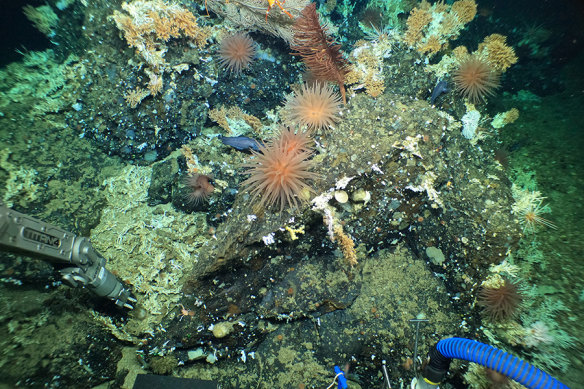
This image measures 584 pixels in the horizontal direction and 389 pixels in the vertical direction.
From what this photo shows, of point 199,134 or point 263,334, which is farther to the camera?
point 199,134

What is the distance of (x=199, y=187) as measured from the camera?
3.56 m

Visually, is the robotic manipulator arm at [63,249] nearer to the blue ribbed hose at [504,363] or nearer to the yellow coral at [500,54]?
the blue ribbed hose at [504,363]

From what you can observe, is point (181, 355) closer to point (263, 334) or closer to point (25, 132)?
point (263, 334)

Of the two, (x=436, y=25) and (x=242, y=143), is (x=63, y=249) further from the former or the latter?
(x=436, y=25)

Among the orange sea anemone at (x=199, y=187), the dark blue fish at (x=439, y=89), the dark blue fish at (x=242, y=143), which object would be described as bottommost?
the orange sea anemone at (x=199, y=187)

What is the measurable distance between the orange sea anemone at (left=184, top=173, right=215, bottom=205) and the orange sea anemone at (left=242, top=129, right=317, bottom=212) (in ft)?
2.78

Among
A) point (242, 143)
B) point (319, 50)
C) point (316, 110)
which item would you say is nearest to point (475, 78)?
point (319, 50)

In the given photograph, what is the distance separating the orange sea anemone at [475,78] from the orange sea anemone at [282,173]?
2717 millimetres

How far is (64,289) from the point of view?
2996 millimetres

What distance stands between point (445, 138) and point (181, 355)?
173 inches

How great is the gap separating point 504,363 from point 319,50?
3.76 meters

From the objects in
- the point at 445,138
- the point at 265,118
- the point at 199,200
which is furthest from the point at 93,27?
the point at 445,138

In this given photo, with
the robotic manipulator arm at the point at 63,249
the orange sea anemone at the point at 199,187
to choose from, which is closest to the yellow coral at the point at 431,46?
the orange sea anemone at the point at 199,187

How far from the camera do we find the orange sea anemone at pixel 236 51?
4.18 m
